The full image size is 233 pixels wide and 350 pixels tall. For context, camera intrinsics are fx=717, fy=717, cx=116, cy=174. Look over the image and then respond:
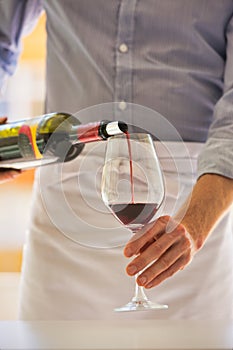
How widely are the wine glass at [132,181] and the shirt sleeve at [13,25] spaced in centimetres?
76

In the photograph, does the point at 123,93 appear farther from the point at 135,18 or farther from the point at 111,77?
the point at 135,18

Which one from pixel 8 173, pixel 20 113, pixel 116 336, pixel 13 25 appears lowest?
pixel 116 336

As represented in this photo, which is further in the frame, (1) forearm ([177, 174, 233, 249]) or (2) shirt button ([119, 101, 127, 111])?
(2) shirt button ([119, 101, 127, 111])

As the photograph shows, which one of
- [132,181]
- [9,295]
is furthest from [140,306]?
[9,295]

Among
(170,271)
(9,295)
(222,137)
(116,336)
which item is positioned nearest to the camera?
(116,336)

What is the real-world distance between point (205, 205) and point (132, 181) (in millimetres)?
246

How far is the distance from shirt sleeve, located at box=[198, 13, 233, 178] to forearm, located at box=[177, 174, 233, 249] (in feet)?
0.06

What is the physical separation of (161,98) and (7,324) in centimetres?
66

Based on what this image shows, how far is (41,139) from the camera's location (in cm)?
114

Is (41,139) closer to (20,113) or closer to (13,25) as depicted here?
(13,25)

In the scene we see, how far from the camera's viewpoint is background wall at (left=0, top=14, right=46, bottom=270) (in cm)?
269

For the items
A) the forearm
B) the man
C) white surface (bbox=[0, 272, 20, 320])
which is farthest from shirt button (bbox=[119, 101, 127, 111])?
white surface (bbox=[0, 272, 20, 320])

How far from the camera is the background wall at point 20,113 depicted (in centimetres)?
269

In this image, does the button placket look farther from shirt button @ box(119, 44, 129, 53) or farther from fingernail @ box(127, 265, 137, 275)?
fingernail @ box(127, 265, 137, 275)
